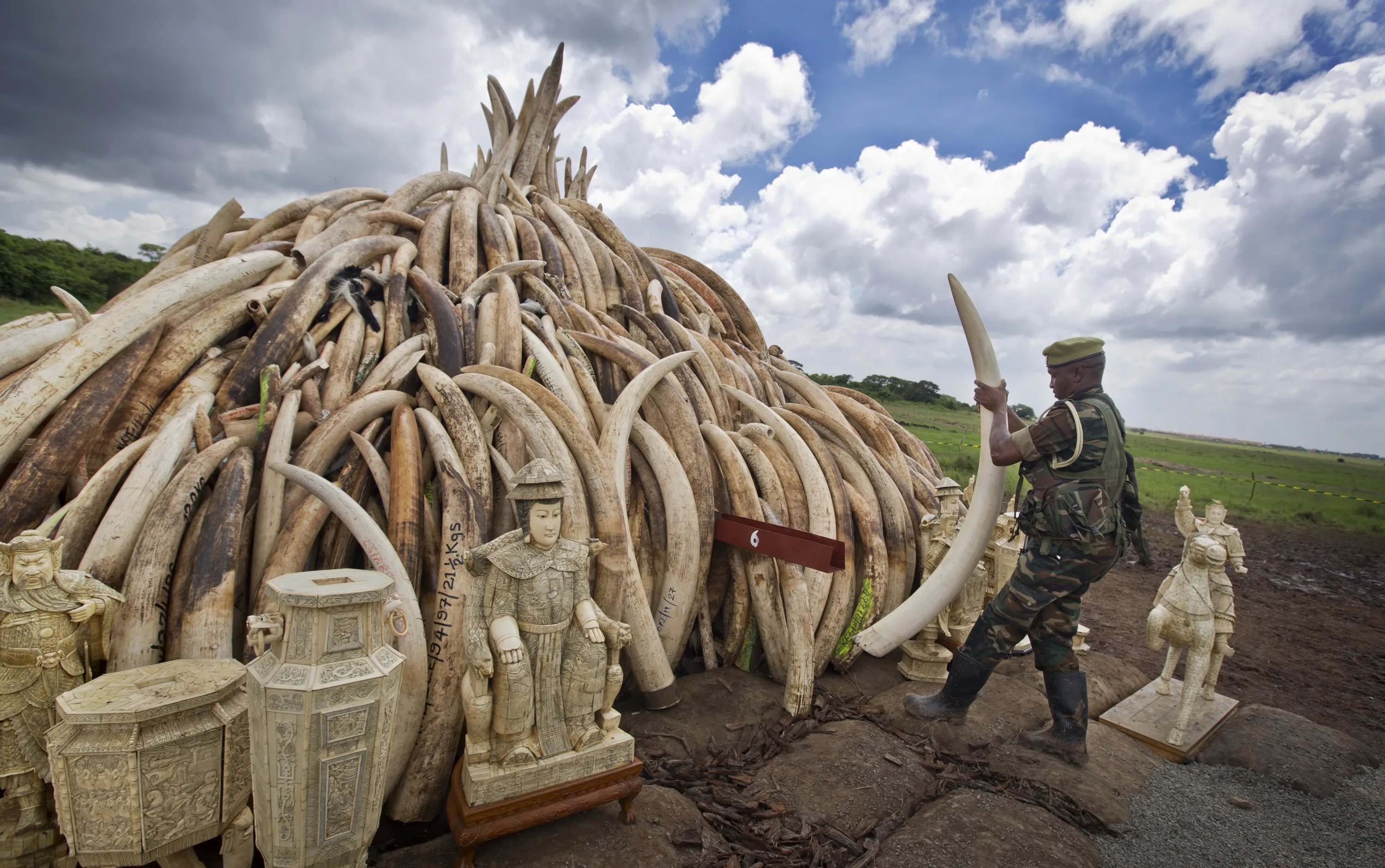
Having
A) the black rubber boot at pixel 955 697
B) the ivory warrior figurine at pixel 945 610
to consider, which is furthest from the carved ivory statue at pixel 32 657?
the ivory warrior figurine at pixel 945 610

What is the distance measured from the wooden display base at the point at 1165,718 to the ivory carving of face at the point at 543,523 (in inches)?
185

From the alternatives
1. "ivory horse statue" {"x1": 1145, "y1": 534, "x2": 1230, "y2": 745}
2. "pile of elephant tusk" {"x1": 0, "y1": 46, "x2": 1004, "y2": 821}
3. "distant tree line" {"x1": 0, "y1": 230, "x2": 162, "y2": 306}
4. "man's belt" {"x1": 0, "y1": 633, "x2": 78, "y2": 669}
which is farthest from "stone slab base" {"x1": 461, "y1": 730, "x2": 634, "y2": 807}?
"distant tree line" {"x1": 0, "y1": 230, "x2": 162, "y2": 306}

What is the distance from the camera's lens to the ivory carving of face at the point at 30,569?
2.81m

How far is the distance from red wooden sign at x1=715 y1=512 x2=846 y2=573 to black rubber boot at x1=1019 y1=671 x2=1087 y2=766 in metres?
1.66

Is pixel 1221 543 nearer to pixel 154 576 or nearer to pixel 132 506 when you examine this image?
pixel 154 576

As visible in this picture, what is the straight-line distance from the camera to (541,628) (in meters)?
3.26

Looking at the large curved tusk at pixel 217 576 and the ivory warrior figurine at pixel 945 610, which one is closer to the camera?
the large curved tusk at pixel 217 576

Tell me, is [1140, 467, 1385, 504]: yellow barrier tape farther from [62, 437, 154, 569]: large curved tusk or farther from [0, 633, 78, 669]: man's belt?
[62, 437, 154, 569]: large curved tusk

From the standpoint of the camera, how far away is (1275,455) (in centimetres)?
2038

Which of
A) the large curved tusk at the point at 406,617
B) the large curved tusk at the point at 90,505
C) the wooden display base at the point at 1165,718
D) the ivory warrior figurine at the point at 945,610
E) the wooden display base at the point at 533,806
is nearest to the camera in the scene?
the wooden display base at the point at 533,806

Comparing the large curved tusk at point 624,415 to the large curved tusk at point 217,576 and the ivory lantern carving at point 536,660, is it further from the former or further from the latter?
the large curved tusk at point 217,576

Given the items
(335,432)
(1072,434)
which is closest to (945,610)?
(1072,434)

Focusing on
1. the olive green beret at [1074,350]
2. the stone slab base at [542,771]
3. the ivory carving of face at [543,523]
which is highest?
the olive green beret at [1074,350]

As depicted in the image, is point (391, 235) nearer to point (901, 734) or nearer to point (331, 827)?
point (331, 827)
